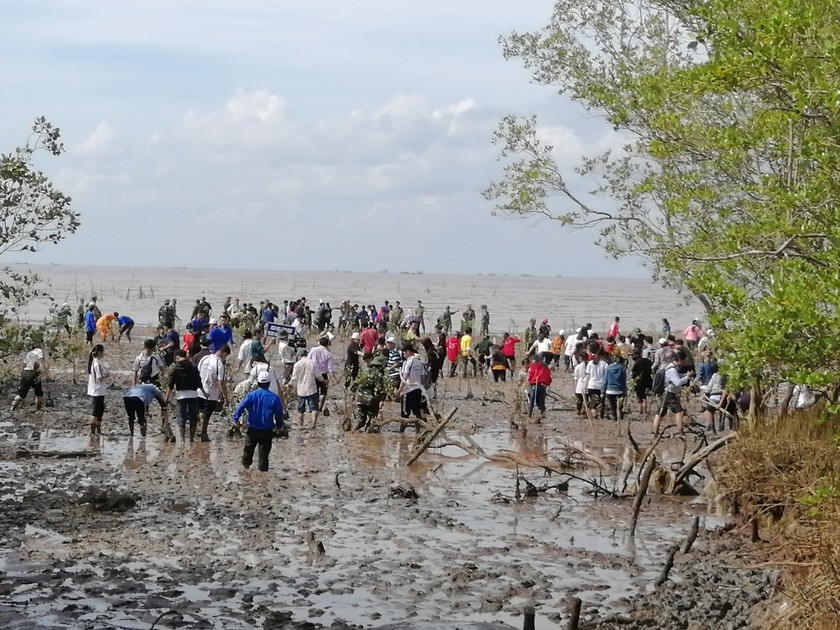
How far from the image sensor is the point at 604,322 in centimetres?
6831

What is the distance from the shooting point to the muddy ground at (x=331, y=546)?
891 cm

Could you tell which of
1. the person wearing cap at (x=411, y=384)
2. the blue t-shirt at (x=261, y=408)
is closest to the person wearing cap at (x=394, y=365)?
the person wearing cap at (x=411, y=384)

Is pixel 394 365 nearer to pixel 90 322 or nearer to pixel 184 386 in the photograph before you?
pixel 184 386

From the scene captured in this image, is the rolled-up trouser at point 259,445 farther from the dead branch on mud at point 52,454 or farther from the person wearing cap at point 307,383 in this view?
the person wearing cap at point 307,383

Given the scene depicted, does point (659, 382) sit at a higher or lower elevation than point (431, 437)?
higher

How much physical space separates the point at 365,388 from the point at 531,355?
11.0 metres

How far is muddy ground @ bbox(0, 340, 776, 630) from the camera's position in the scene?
891cm

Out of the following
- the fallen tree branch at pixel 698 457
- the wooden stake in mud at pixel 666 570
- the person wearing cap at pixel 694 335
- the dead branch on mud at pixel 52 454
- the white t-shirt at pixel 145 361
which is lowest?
the dead branch on mud at pixel 52 454

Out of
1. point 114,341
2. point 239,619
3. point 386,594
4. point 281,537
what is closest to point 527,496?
point 281,537

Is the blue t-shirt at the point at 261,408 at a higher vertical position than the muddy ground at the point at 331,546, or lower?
higher

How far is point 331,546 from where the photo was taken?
36.3 feet

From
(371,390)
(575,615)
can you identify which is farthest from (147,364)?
(575,615)

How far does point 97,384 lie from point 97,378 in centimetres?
17

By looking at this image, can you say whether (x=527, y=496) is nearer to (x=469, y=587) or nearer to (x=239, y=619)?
(x=469, y=587)
